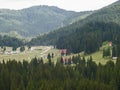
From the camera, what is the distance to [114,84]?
12019cm

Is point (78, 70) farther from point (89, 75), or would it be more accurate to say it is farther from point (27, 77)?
point (27, 77)

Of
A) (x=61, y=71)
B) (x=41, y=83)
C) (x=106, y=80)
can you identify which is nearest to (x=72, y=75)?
(x=61, y=71)

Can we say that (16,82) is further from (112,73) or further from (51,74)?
(112,73)

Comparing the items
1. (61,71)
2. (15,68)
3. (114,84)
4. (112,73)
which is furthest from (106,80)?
(15,68)

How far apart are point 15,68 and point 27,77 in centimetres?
2240

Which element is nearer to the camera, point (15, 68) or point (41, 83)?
point (41, 83)

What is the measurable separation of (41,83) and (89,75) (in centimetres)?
3823

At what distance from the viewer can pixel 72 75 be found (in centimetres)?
14962

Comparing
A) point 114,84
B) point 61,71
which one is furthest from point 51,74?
point 114,84

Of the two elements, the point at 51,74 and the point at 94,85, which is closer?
the point at 94,85

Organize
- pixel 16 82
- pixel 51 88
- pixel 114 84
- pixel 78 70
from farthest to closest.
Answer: pixel 78 70 < pixel 16 82 < pixel 114 84 < pixel 51 88

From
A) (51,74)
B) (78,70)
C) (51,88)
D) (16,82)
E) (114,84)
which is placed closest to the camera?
(51,88)

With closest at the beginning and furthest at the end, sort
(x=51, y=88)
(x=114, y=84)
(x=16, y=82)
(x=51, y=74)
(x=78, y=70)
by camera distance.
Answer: (x=51, y=88) → (x=114, y=84) → (x=16, y=82) → (x=51, y=74) → (x=78, y=70)

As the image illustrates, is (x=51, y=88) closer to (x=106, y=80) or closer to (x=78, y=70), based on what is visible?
(x=106, y=80)
